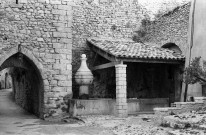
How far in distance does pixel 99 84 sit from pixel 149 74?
231cm

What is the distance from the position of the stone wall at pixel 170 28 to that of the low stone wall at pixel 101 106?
2.77 meters

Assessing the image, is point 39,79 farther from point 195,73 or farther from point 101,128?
point 195,73

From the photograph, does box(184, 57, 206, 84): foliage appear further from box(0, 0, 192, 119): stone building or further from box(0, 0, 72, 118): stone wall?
box(0, 0, 72, 118): stone wall

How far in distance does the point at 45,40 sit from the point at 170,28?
5.38 m

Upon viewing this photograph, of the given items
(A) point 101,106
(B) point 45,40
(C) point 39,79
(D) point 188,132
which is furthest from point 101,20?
(D) point 188,132

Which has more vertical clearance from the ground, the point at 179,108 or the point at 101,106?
the point at 179,108

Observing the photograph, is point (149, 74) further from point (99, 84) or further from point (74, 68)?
point (74, 68)

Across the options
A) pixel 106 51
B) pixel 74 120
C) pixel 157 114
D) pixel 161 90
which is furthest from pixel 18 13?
pixel 161 90

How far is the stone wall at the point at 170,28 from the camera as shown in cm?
1164


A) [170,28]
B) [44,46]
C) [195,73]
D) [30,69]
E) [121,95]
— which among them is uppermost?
[170,28]

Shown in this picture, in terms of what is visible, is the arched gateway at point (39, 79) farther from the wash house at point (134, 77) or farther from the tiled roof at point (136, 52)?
the tiled roof at point (136, 52)

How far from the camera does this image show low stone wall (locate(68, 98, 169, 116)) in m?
10.2

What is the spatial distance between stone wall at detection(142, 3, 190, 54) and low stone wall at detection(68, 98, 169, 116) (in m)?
2.77

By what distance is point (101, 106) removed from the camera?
10.4 metres
